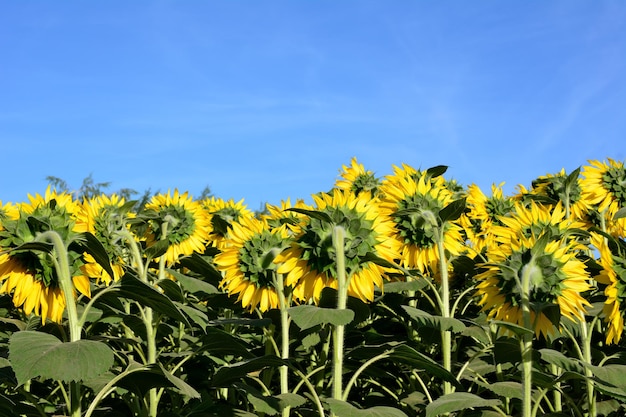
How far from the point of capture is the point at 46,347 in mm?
2354

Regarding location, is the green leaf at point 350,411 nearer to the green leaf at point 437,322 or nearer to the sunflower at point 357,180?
the green leaf at point 437,322

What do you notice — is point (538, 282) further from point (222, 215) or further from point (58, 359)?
point (222, 215)

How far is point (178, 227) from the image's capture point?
5023 mm

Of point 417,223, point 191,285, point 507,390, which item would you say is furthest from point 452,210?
point 191,285

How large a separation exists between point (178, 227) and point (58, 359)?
2789mm

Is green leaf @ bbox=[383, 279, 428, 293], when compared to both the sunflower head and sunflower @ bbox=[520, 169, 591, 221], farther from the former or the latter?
sunflower @ bbox=[520, 169, 591, 221]

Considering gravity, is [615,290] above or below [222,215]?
below

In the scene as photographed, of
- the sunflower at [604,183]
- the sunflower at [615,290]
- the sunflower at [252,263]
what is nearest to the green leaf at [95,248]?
the sunflower at [252,263]

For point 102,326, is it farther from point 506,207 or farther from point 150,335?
point 506,207

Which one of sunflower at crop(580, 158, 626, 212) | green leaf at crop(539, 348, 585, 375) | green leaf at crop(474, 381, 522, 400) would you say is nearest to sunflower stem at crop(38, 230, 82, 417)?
green leaf at crop(539, 348, 585, 375)

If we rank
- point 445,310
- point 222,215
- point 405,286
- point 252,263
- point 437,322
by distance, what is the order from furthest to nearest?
point 222,215 < point 405,286 < point 252,263 < point 445,310 < point 437,322

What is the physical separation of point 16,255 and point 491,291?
5.89 feet

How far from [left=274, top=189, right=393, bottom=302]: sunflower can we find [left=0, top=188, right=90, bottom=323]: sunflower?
826mm

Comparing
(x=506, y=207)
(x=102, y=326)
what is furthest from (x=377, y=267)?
(x=506, y=207)
